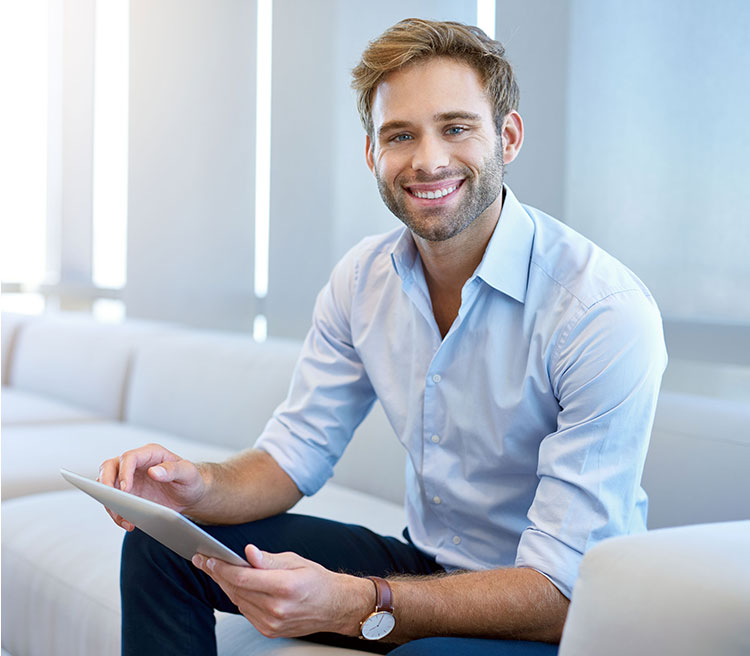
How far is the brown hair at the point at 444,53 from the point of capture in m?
1.42

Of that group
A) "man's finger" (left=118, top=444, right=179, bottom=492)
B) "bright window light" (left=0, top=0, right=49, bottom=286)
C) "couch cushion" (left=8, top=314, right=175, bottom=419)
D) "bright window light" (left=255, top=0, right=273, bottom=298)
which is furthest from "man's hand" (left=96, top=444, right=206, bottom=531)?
"bright window light" (left=0, top=0, right=49, bottom=286)

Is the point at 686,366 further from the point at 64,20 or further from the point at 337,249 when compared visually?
the point at 64,20

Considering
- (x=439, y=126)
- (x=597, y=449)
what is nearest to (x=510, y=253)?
(x=439, y=126)

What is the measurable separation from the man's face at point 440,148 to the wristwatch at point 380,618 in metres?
0.56

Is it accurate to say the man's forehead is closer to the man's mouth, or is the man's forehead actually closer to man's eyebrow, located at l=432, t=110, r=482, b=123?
man's eyebrow, located at l=432, t=110, r=482, b=123

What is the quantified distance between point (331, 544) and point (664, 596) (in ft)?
→ 2.46

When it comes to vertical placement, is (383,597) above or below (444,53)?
below

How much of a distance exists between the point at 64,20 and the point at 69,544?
4569mm

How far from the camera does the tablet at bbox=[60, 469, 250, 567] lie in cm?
98

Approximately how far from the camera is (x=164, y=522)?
1.01 metres

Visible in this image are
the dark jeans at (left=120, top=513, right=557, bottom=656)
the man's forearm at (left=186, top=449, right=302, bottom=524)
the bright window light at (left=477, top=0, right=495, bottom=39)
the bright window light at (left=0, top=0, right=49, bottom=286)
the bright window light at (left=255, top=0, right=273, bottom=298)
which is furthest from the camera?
the bright window light at (left=0, top=0, right=49, bottom=286)

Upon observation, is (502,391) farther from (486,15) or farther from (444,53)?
(486,15)

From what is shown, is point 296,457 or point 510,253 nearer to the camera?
point 510,253

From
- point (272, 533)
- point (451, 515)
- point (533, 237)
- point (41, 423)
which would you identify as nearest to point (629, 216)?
point (533, 237)
